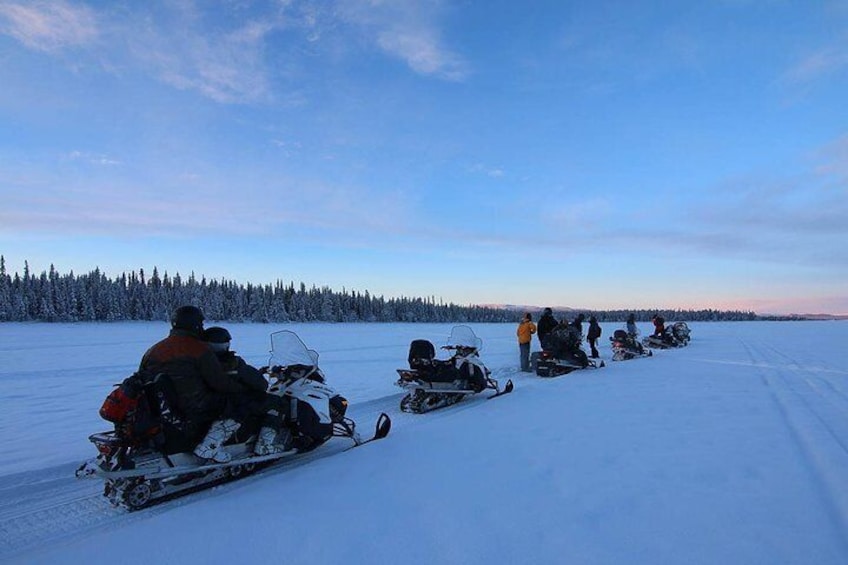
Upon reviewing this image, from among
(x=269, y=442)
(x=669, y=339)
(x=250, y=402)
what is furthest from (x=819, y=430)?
Result: (x=669, y=339)

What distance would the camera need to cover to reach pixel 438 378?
8750 mm

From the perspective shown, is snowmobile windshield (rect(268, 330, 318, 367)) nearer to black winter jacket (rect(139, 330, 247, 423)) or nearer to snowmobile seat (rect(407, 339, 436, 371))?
black winter jacket (rect(139, 330, 247, 423))

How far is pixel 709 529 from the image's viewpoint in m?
3.27

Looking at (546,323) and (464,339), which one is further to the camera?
(546,323)

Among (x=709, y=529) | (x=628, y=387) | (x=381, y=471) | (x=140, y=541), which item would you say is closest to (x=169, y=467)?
(x=140, y=541)

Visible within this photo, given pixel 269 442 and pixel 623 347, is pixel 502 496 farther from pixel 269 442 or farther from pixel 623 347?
pixel 623 347

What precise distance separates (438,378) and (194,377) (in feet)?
15.9

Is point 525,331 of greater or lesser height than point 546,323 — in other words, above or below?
below

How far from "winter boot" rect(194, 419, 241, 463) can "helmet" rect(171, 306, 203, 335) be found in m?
0.92

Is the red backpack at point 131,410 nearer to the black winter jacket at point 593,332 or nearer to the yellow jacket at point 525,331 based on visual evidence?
the yellow jacket at point 525,331

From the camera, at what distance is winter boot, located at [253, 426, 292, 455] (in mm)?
5160

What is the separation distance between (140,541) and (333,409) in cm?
277

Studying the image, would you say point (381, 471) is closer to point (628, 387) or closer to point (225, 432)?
point (225, 432)

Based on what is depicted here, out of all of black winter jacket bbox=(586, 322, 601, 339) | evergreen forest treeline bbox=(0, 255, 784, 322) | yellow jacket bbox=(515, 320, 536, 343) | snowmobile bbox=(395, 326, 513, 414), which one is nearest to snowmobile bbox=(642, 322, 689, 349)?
black winter jacket bbox=(586, 322, 601, 339)
